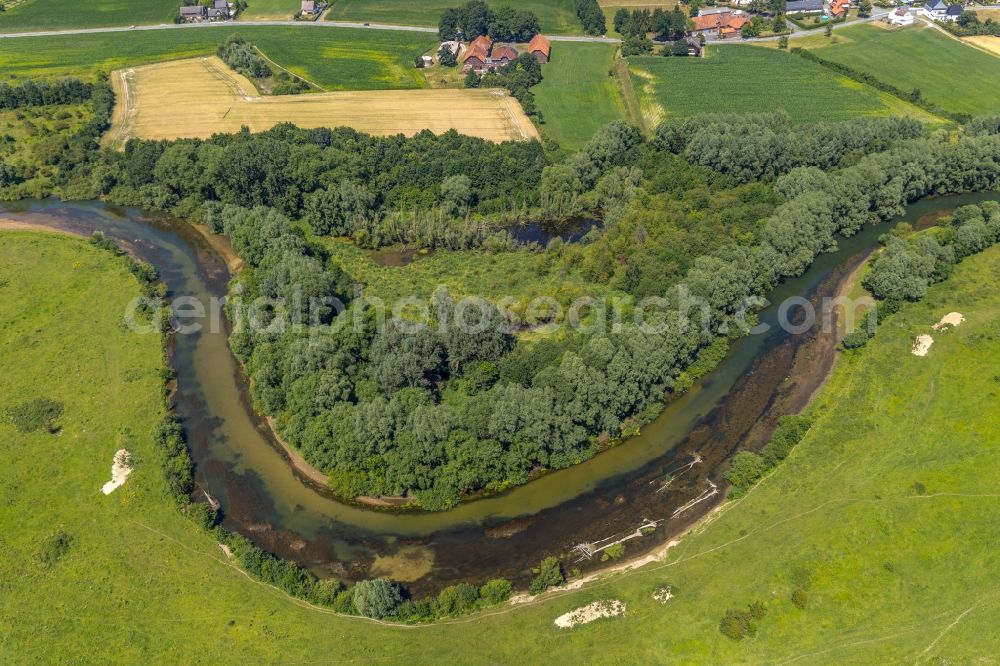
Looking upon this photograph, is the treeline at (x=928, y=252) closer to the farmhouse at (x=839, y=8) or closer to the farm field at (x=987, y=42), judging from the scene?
the farm field at (x=987, y=42)

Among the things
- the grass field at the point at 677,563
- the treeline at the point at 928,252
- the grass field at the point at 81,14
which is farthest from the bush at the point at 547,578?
the grass field at the point at 81,14

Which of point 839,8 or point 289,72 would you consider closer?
point 289,72

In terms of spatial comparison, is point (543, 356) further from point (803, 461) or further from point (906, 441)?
point (906, 441)

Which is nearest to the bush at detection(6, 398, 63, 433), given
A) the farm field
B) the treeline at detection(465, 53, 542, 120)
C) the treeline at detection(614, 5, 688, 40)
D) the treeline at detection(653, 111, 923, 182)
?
the treeline at detection(653, 111, 923, 182)

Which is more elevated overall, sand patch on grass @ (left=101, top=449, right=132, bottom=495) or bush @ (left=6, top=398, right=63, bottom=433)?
bush @ (left=6, top=398, right=63, bottom=433)

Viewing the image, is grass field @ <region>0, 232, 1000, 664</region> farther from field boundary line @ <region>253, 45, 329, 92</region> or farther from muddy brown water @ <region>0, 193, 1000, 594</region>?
field boundary line @ <region>253, 45, 329, 92</region>

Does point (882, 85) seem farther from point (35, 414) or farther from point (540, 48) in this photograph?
point (35, 414)

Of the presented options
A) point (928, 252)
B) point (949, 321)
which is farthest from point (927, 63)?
point (949, 321)
